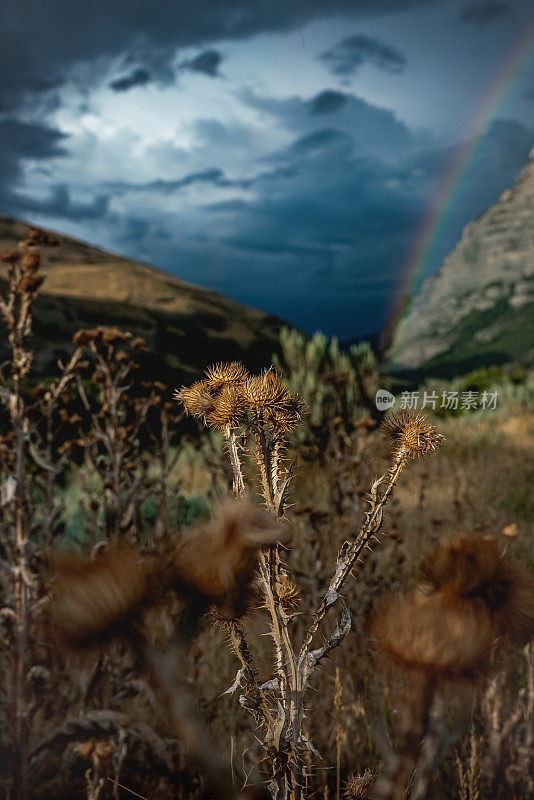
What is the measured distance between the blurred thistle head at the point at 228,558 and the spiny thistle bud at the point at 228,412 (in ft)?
0.31

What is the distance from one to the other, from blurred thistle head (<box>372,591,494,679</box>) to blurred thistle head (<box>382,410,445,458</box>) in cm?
21

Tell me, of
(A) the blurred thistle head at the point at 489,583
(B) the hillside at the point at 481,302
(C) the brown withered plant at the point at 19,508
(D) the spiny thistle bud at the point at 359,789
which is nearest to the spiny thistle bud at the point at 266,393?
(A) the blurred thistle head at the point at 489,583

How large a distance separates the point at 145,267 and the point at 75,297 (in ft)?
18.5

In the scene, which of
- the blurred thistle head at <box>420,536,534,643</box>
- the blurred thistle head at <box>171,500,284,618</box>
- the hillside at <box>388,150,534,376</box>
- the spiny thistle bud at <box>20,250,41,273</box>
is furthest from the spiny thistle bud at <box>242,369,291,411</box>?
the hillside at <box>388,150,534,376</box>

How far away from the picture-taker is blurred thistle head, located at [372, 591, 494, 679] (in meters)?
0.80

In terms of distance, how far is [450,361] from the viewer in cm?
5209

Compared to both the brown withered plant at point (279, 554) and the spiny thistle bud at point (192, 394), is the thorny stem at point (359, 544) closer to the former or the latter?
the brown withered plant at point (279, 554)

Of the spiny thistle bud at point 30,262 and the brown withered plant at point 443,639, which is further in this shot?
the spiny thistle bud at point 30,262

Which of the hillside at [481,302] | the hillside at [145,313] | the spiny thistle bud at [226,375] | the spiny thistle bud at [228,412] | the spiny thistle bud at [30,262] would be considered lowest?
the spiny thistle bud at [228,412]

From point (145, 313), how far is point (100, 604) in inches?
520

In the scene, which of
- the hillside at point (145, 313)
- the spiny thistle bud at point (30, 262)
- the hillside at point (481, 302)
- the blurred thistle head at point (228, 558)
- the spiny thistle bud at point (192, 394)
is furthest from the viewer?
the hillside at point (481, 302)

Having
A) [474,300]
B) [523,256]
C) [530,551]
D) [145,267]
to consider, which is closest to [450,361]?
[474,300]

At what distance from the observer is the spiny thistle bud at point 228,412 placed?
0.79 meters

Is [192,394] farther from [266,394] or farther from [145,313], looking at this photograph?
[145,313]
